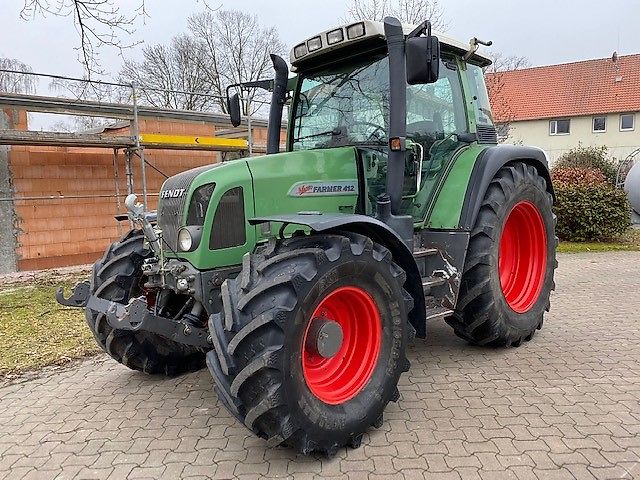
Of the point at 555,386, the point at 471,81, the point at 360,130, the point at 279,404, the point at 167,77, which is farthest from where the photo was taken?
the point at 167,77

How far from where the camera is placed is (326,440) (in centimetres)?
273

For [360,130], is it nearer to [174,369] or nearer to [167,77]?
[174,369]

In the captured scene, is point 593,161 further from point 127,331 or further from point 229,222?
point 127,331

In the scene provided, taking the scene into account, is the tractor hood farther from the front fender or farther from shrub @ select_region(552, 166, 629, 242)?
shrub @ select_region(552, 166, 629, 242)

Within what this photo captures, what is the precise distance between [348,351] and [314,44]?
2.23 m

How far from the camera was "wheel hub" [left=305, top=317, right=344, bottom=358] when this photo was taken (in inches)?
112

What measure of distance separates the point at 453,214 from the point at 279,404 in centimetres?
216

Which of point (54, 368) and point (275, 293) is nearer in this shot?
point (275, 293)

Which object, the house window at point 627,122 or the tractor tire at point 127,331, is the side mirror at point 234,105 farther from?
the house window at point 627,122

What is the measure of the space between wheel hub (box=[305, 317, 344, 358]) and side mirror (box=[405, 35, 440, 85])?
61.7 inches

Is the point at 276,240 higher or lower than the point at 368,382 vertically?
higher

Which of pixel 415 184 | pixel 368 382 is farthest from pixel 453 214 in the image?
pixel 368 382

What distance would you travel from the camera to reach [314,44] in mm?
3861

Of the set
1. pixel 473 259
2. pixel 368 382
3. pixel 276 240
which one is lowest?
pixel 368 382
